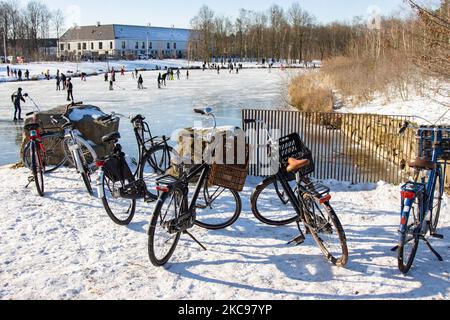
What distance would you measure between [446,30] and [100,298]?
8.08 meters

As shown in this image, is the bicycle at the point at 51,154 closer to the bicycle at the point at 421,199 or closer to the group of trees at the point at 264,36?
the bicycle at the point at 421,199

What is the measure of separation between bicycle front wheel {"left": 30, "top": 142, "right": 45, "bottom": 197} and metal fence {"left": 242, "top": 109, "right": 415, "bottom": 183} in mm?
3382

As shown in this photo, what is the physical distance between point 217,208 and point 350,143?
8.80 metres

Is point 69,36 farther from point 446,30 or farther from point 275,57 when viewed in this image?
point 446,30

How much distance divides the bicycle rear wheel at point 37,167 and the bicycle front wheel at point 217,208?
229cm

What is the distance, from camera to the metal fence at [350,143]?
10273 millimetres

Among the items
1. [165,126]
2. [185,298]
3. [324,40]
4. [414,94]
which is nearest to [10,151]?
[165,126]

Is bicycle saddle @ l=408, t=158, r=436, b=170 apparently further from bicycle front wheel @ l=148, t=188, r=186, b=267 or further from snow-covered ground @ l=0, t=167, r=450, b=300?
bicycle front wheel @ l=148, t=188, r=186, b=267

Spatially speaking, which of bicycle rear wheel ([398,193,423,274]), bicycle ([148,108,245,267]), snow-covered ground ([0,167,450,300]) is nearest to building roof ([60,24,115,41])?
snow-covered ground ([0,167,450,300])

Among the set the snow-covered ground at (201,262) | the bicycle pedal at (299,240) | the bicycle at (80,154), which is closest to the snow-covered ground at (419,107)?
the snow-covered ground at (201,262)

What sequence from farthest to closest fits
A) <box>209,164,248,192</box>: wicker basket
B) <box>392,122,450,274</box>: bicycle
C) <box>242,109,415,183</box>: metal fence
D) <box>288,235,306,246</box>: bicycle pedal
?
<box>242,109,415,183</box>: metal fence < <box>288,235,306,246</box>: bicycle pedal < <box>209,164,248,192</box>: wicker basket < <box>392,122,450,274</box>: bicycle

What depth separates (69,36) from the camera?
13088 centimetres

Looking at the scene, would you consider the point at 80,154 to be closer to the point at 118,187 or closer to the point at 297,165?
the point at 118,187

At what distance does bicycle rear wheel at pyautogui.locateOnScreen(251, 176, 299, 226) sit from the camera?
5.97 m
